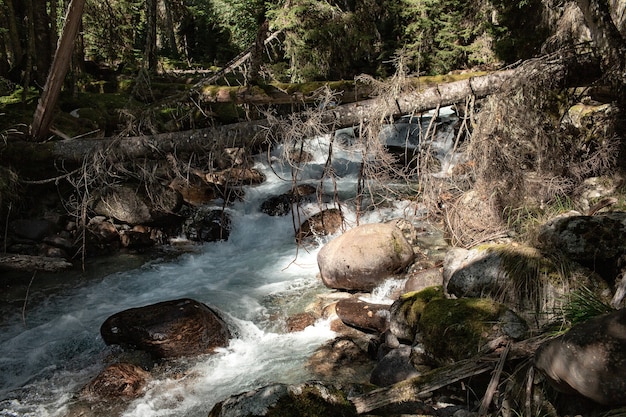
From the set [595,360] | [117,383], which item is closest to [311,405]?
[595,360]

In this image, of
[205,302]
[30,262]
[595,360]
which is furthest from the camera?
[205,302]

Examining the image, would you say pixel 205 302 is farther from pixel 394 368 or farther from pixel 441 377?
pixel 441 377

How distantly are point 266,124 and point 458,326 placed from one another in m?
4.00

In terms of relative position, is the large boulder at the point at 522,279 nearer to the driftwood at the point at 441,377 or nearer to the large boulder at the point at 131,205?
the driftwood at the point at 441,377

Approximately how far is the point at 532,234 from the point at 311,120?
10.2ft

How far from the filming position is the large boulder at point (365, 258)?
7.28 meters

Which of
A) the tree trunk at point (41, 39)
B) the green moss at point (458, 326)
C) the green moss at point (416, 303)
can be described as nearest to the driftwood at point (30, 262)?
the green moss at point (416, 303)

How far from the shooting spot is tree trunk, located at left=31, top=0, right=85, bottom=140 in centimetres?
731

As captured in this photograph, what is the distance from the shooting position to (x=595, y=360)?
226 cm

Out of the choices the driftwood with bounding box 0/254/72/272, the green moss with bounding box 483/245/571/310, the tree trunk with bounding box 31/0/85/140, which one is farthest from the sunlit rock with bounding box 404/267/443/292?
the tree trunk with bounding box 31/0/85/140

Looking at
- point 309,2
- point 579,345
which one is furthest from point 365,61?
point 579,345

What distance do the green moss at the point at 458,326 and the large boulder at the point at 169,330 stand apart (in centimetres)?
300

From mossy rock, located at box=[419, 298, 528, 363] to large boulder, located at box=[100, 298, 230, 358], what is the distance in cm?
300

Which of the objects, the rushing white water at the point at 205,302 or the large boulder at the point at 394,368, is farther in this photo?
the rushing white water at the point at 205,302
